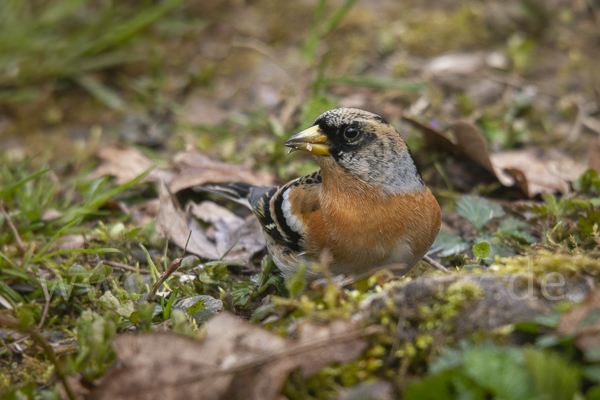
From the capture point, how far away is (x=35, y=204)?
3.72 metres

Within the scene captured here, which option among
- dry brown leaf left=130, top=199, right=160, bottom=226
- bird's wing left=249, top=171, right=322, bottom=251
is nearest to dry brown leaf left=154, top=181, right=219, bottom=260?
dry brown leaf left=130, top=199, right=160, bottom=226

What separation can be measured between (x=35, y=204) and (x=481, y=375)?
3230mm

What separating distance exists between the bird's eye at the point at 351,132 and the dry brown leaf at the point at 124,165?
1.75 metres

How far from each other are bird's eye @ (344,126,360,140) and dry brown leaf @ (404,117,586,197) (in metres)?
1.22

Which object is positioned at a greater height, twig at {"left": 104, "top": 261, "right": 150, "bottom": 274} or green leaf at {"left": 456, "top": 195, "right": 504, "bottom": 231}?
green leaf at {"left": 456, "top": 195, "right": 504, "bottom": 231}

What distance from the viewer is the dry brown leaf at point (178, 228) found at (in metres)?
3.41

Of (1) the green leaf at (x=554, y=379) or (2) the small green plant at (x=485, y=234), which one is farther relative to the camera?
(2) the small green plant at (x=485, y=234)

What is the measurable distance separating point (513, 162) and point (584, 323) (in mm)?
2700

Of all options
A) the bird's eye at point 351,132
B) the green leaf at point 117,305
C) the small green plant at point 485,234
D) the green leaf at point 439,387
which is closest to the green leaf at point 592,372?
the green leaf at point 439,387

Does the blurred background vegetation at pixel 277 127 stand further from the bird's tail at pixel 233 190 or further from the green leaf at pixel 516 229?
the bird's tail at pixel 233 190

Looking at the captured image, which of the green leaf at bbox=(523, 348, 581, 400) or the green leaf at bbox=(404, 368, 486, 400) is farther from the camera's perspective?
the green leaf at bbox=(404, 368, 486, 400)

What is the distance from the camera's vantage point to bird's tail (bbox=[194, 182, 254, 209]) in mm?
3789

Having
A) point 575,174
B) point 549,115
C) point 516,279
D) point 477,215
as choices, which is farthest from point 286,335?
point 549,115

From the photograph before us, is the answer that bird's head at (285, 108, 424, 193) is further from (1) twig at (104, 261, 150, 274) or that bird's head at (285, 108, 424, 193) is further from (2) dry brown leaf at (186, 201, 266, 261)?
(1) twig at (104, 261, 150, 274)
